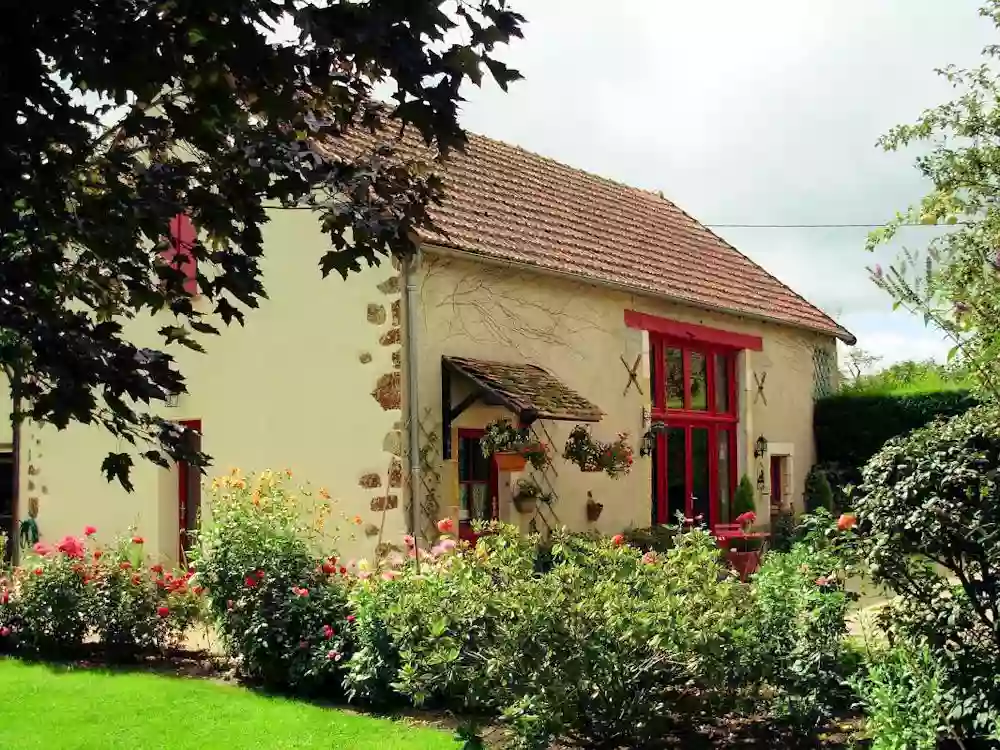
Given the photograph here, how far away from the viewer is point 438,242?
33.1 ft

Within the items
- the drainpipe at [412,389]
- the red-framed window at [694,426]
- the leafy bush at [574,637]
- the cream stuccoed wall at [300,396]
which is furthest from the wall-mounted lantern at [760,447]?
the leafy bush at [574,637]

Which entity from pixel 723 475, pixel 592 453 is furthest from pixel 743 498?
pixel 592 453

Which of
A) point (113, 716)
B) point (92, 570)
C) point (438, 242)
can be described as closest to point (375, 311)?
point (438, 242)

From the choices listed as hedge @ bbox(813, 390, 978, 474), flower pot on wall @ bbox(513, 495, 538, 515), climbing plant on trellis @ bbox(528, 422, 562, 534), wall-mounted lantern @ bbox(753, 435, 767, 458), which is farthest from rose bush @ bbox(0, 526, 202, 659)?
hedge @ bbox(813, 390, 978, 474)

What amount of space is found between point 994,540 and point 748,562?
21.4ft

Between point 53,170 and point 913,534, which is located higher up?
point 53,170

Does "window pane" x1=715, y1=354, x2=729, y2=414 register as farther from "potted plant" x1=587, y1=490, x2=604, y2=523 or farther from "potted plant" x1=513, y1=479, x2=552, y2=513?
"potted plant" x1=513, y1=479, x2=552, y2=513

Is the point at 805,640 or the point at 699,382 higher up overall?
the point at 699,382

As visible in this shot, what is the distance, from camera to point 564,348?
11961mm

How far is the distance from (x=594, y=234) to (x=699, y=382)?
2.54 meters

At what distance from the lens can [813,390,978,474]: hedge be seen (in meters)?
16.5

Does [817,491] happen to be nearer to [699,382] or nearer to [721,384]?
[721,384]

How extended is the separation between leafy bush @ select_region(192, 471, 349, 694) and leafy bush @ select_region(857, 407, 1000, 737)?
3.56 metres

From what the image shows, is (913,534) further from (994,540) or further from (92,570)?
(92,570)
